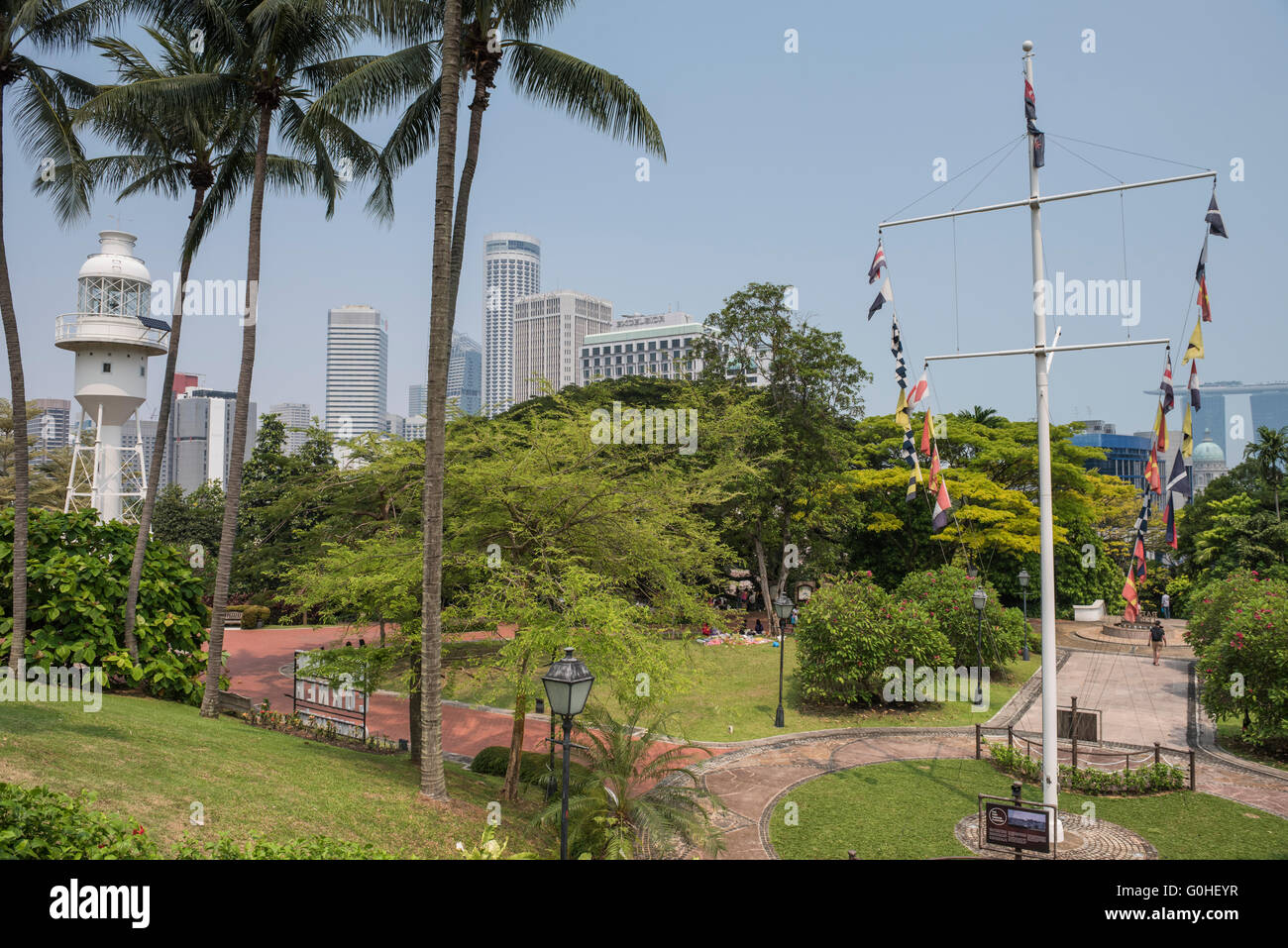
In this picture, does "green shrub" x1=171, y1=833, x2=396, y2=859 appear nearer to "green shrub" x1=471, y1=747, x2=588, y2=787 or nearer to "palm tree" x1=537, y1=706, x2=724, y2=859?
"palm tree" x1=537, y1=706, x2=724, y2=859

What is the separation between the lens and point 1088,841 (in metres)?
12.4

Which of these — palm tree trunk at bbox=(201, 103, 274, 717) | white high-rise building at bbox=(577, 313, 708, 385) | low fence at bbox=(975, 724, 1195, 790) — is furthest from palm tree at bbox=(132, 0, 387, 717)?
white high-rise building at bbox=(577, 313, 708, 385)

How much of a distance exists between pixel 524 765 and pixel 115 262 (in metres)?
32.2

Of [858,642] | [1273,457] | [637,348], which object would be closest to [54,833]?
[858,642]

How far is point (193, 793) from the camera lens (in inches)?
385

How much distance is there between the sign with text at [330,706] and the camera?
18.6m

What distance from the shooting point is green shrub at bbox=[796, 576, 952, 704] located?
20375 millimetres

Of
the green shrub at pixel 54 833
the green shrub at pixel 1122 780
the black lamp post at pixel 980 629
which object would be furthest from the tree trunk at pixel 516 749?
the black lamp post at pixel 980 629

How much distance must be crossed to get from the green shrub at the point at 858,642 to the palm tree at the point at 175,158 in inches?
631

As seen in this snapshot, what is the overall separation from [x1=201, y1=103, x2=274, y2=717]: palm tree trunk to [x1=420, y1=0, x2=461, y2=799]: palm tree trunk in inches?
261

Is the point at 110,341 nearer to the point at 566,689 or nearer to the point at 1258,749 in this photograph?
the point at 566,689

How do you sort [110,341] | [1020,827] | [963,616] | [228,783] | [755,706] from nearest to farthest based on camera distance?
[228,783] < [1020,827] < [755,706] < [963,616] < [110,341]

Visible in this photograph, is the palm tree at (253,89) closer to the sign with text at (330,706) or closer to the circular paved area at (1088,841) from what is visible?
the sign with text at (330,706)
